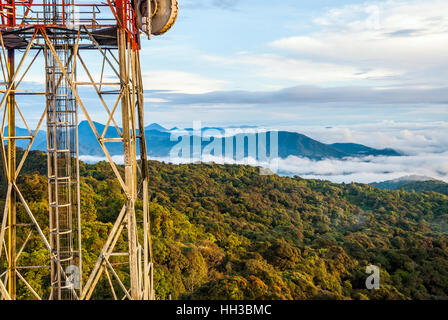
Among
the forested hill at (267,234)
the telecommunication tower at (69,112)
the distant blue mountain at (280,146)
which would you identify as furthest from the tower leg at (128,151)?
the distant blue mountain at (280,146)

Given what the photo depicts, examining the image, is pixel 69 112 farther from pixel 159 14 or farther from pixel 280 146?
pixel 280 146

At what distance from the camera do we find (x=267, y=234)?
142ft

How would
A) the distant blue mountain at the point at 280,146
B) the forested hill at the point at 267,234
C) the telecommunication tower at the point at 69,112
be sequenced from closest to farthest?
the telecommunication tower at the point at 69,112, the forested hill at the point at 267,234, the distant blue mountain at the point at 280,146

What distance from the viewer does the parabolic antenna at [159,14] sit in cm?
1291

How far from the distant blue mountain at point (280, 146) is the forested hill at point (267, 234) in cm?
255

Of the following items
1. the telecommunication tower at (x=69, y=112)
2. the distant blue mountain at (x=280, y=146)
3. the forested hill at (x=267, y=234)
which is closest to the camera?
the telecommunication tower at (x=69, y=112)

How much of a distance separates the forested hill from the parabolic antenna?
39.1 ft

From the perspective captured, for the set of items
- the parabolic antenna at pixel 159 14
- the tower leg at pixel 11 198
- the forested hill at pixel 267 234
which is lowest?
the forested hill at pixel 267 234

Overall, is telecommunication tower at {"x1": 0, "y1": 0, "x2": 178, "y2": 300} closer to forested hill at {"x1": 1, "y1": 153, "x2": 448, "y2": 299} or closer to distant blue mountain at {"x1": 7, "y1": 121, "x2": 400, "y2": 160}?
forested hill at {"x1": 1, "y1": 153, "x2": 448, "y2": 299}

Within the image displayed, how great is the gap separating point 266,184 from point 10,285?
181 feet

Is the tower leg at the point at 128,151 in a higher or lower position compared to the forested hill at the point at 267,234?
higher

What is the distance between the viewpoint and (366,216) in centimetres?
6353

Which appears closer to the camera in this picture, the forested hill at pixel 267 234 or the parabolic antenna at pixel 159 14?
the parabolic antenna at pixel 159 14

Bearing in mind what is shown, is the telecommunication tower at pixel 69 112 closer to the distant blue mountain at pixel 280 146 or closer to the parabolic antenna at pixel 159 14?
the parabolic antenna at pixel 159 14
